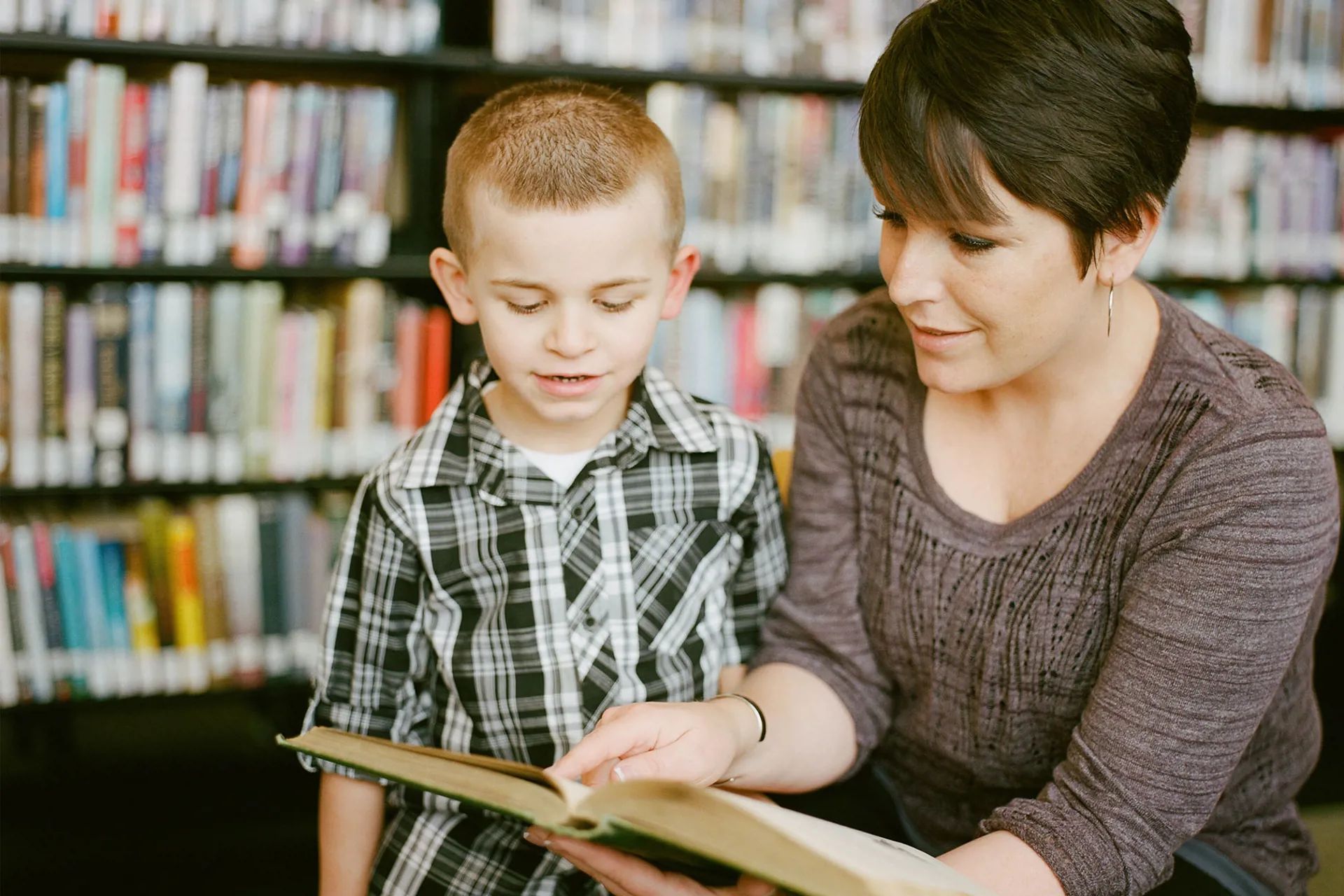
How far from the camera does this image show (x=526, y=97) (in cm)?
109

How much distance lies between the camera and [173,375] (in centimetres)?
187

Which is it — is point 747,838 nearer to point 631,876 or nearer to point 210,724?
point 631,876

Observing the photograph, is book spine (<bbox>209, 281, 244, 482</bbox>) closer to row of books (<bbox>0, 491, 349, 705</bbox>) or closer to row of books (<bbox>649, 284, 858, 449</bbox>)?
row of books (<bbox>0, 491, 349, 705</bbox>)

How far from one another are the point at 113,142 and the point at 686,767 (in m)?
1.46

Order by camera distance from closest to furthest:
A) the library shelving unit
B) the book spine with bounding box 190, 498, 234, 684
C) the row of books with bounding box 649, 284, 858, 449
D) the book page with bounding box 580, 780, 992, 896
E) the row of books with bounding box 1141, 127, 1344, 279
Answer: the book page with bounding box 580, 780, 992, 896 → the library shelving unit → the book spine with bounding box 190, 498, 234, 684 → the row of books with bounding box 649, 284, 858, 449 → the row of books with bounding box 1141, 127, 1344, 279

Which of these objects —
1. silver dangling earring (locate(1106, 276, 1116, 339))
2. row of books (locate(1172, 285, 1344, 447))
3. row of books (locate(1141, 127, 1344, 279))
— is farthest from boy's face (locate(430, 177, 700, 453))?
row of books (locate(1172, 285, 1344, 447))

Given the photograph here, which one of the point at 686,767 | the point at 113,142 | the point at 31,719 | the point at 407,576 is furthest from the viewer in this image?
the point at 31,719

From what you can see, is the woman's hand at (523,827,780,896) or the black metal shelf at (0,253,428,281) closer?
the woman's hand at (523,827,780,896)

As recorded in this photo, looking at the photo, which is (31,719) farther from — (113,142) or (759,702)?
(759,702)

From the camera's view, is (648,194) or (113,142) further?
(113,142)

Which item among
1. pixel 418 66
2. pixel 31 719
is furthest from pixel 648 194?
pixel 31 719

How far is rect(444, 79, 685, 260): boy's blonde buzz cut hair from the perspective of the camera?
0.97 meters

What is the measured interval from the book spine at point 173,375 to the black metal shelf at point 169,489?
27mm

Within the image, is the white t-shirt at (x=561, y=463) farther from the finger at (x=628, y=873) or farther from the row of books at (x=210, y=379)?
the row of books at (x=210, y=379)
